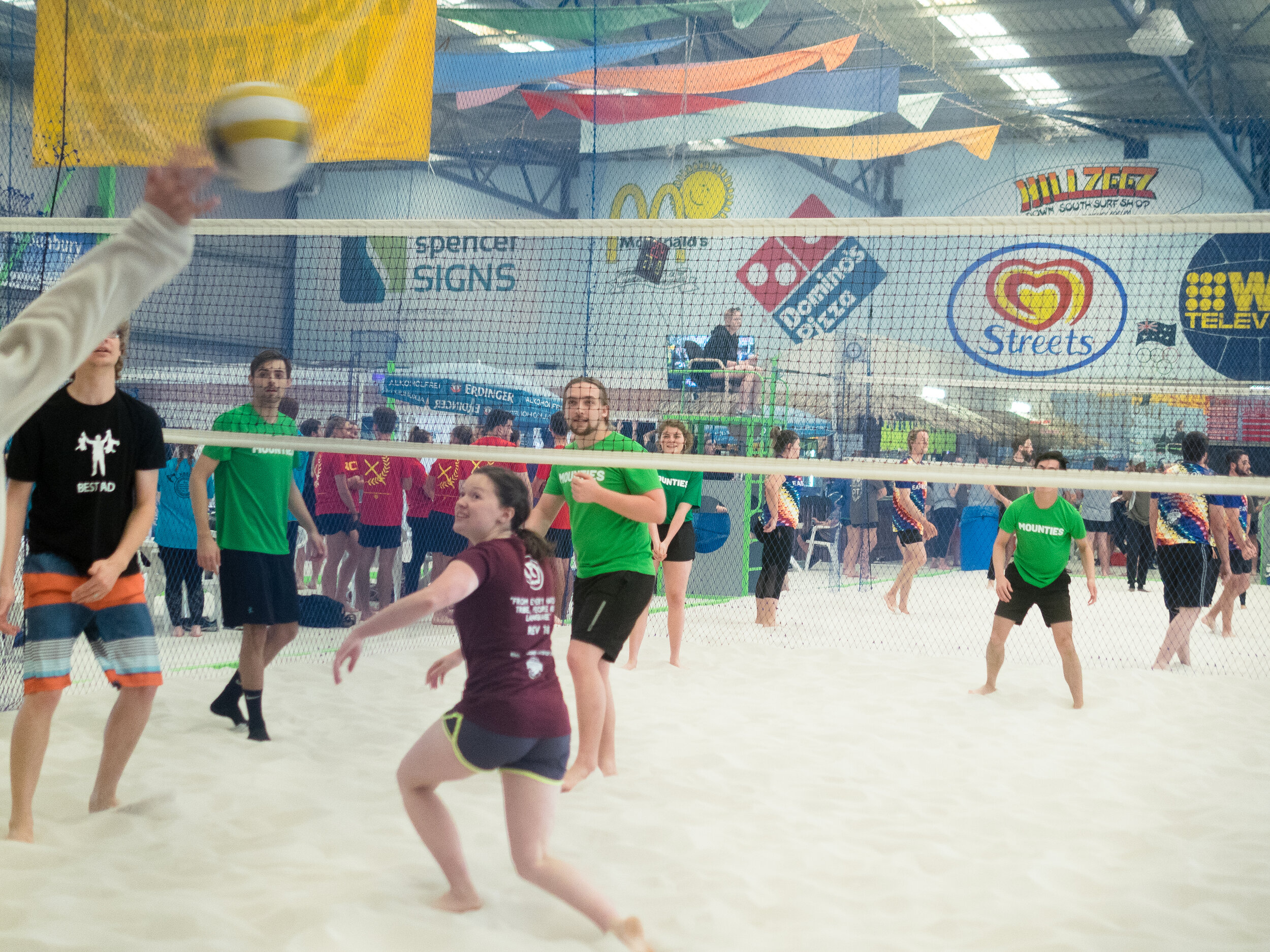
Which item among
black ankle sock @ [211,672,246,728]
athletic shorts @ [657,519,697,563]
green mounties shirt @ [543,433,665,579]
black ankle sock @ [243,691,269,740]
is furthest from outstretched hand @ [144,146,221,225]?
athletic shorts @ [657,519,697,563]

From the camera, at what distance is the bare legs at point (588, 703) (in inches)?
140

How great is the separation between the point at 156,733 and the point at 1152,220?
401 cm

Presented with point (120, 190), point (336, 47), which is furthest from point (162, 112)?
point (120, 190)

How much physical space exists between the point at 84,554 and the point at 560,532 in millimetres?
4116

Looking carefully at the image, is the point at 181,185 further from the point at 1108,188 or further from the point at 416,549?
the point at 1108,188

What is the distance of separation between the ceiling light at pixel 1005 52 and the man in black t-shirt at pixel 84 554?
37.8ft

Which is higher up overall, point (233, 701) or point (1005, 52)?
point (1005, 52)

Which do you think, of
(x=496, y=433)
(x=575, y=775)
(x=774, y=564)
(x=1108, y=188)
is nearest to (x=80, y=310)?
(x=575, y=775)

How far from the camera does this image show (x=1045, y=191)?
12688mm

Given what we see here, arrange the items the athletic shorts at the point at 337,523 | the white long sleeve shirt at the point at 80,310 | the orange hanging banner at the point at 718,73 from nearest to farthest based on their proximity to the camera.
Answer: the white long sleeve shirt at the point at 80,310 → the athletic shorts at the point at 337,523 → the orange hanging banner at the point at 718,73

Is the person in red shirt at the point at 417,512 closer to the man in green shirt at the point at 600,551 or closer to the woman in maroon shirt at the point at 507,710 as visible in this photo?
the man in green shirt at the point at 600,551

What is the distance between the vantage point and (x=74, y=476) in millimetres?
3041

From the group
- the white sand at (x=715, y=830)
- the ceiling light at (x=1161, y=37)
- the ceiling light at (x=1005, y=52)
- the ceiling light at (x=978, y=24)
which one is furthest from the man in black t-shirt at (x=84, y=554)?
the ceiling light at (x=1005, y=52)

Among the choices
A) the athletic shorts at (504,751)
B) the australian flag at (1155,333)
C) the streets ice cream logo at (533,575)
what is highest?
the australian flag at (1155,333)
